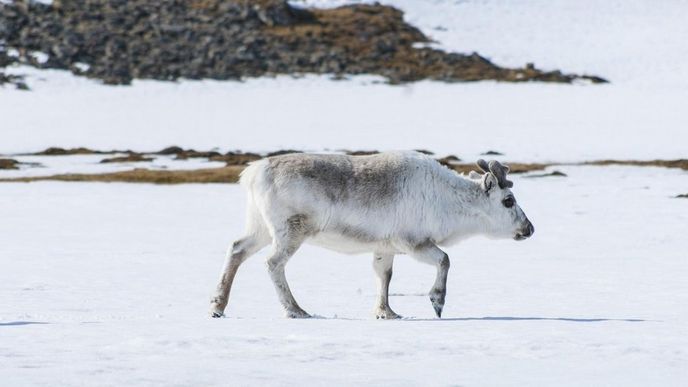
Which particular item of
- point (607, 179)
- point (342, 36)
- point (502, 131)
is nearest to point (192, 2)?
point (342, 36)

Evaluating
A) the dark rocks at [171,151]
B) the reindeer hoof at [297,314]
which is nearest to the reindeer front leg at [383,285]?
the reindeer hoof at [297,314]

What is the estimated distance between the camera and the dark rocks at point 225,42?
2356 inches

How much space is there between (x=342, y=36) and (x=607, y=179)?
3616 cm

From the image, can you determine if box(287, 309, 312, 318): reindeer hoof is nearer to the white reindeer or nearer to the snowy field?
the white reindeer

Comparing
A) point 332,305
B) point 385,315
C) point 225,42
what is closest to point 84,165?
point 332,305

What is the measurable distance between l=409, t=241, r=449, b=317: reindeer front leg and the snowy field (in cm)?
37

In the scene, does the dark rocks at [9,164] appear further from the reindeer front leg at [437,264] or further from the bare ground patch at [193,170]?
the reindeer front leg at [437,264]

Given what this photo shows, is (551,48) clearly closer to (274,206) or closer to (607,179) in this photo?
(607,179)

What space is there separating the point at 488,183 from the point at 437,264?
3.86 ft

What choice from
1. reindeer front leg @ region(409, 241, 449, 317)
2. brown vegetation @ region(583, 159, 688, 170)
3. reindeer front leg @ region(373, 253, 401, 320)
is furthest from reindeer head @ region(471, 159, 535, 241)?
brown vegetation @ region(583, 159, 688, 170)

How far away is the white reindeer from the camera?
10625mm

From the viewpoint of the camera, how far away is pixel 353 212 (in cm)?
1076

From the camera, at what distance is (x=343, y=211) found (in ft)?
35.2

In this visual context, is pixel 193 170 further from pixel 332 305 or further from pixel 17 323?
pixel 17 323
